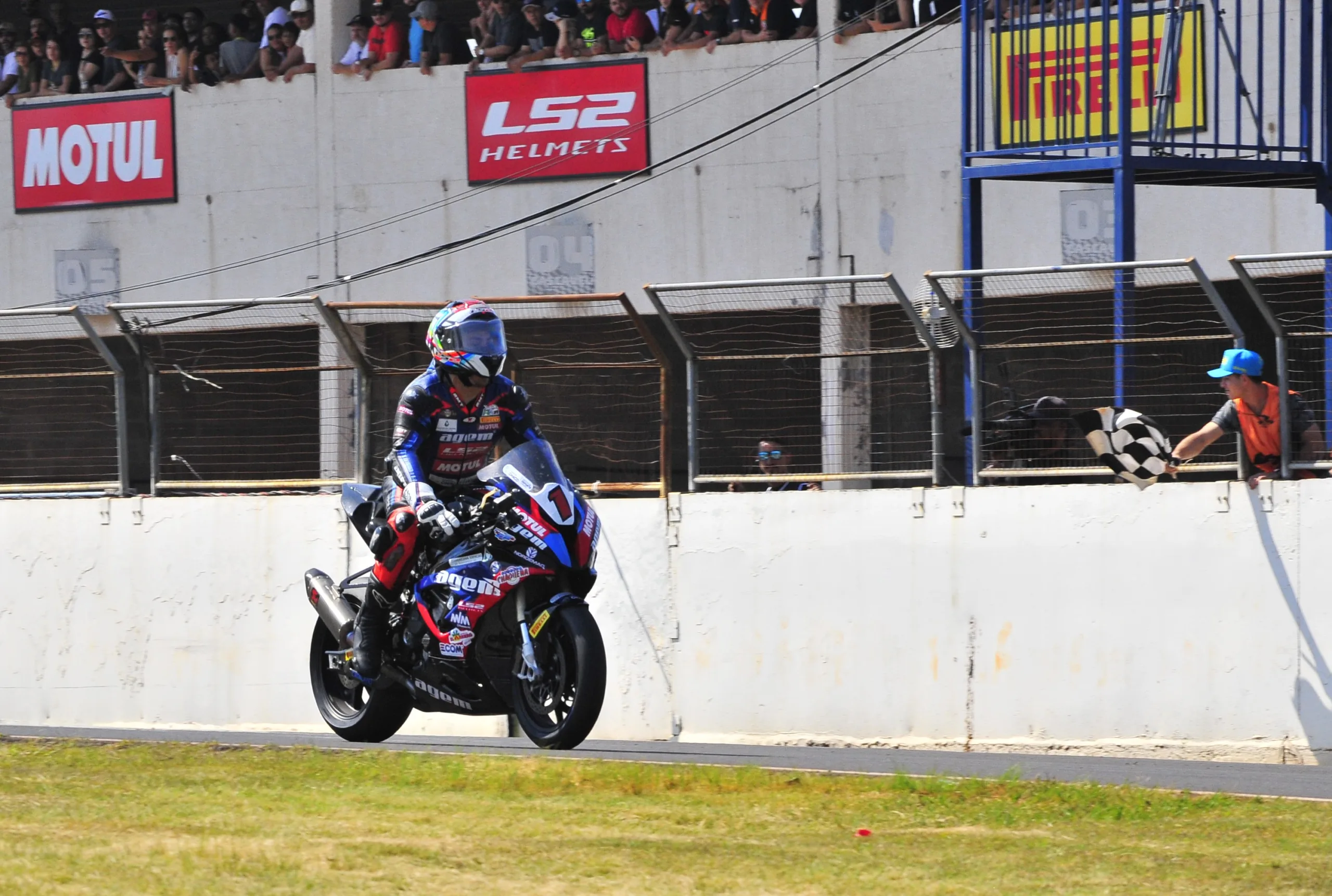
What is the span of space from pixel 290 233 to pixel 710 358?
41.9 feet

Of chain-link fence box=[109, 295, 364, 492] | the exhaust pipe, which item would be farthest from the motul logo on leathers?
the exhaust pipe

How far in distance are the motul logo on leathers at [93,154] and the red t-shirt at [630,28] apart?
20.1 feet

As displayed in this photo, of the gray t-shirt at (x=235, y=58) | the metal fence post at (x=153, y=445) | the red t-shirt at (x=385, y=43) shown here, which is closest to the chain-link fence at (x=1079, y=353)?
the metal fence post at (x=153, y=445)

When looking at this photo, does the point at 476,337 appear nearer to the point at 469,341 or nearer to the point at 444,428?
the point at 469,341

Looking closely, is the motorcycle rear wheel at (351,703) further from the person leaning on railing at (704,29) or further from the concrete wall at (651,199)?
the person leaning on railing at (704,29)

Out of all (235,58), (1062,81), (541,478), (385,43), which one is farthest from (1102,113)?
(235,58)

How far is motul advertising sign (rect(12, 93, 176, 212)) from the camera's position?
24.8m

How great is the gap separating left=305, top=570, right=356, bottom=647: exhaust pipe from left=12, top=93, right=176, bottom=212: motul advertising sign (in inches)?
597

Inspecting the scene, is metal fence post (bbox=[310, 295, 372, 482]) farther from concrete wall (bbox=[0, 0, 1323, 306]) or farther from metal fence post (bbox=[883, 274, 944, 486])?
concrete wall (bbox=[0, 0, 1323, 306])

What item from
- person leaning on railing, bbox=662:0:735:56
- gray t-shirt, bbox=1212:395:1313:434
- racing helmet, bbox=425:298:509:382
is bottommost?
gray t-shirt, bbox=1212:395:1313:434

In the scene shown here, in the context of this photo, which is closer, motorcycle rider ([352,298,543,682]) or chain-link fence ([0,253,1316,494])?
motorcycle rider ([352,298,543,682])

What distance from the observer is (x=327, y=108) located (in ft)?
78.2

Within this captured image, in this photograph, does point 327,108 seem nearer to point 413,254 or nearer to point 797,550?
point 413,254

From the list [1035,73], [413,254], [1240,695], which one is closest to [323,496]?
[1240,695]
